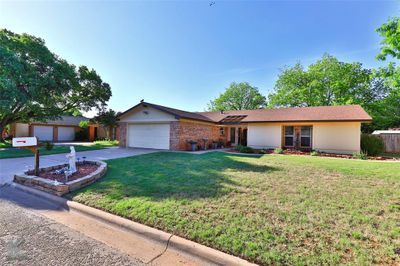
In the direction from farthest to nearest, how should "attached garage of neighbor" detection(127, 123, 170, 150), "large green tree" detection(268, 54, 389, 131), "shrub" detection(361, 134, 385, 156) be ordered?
"large green tree" detection(268, 54, 389, 131) → "attached garage of neighbor" detection(127, 123, 170, 150) → "shrub" detection(361, 134, 385, 156)

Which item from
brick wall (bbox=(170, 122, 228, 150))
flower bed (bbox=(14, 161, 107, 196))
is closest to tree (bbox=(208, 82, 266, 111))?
brick wall (bbox=(170, 122, 228, 150))

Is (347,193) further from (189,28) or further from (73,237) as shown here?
(189,28)

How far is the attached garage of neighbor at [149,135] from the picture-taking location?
14469 millimetres

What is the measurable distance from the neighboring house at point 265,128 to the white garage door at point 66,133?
17511 mm

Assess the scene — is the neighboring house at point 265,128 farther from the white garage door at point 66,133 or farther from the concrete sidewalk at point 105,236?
the white garage door at point 66,133

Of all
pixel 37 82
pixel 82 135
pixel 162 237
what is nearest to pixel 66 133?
pixel 82 135

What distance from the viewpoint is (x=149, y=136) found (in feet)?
50.1

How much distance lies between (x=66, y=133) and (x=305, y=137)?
104ft

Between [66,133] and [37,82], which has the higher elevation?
[37,82]

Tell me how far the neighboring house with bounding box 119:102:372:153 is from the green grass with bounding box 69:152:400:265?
759 centimetres

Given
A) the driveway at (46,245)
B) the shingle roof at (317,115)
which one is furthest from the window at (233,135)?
the driveway at (46,245)

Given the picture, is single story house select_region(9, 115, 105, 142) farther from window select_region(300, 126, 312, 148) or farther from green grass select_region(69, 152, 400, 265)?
window select_region(300, 126, 312, 148)

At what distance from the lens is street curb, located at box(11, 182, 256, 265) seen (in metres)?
2.56

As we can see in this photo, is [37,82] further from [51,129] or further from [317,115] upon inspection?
[317,115]
